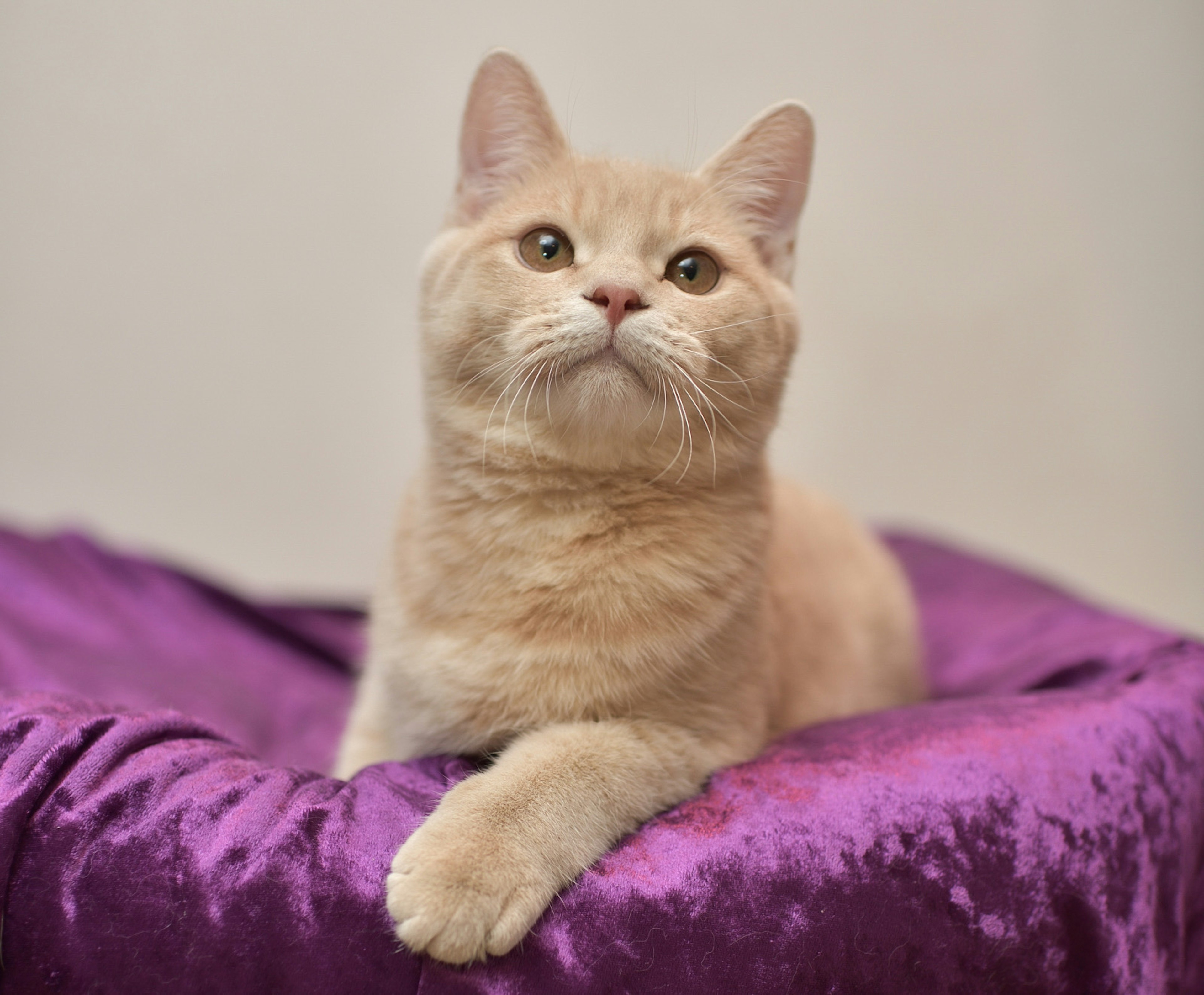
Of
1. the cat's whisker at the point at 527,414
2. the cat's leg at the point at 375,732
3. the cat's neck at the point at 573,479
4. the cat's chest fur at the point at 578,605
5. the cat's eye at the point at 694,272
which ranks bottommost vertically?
the cat's leg at the point at 375,732

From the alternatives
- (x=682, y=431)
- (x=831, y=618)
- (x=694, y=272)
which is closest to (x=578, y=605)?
(x=682, y=431)

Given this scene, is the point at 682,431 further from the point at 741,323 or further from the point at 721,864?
the point at 721,864

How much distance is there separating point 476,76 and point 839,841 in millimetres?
1216

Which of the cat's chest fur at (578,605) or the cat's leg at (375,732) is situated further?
the cat's leg at (375,732)

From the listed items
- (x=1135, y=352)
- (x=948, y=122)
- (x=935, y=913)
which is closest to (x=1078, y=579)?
(x=1135, y=352)

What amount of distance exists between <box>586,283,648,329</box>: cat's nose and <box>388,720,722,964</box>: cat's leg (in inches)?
21.2

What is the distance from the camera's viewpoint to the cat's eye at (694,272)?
1320 mm

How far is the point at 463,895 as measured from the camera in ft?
3.10

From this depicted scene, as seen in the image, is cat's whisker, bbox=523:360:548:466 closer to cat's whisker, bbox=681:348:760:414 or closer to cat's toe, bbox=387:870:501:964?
cat's whisker, bbox=681:348:760:414

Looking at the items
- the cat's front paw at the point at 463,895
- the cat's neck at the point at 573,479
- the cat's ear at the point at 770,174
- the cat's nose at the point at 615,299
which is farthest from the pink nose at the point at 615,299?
the cat's front paw at the point at 463,895

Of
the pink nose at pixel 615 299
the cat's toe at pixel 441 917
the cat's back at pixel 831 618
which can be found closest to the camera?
the cat's toe at pixel 441 917

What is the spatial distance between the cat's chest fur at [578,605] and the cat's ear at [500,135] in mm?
504

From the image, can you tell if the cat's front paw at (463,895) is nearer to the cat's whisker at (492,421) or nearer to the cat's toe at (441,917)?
the cat's toe at (441,917)

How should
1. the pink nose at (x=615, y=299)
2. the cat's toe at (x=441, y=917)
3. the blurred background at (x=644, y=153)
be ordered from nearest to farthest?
the cat's toe at (x=441, y=917) → the pink nose at (x=615, y=299) → the blurred background at (x=644, y=153)
